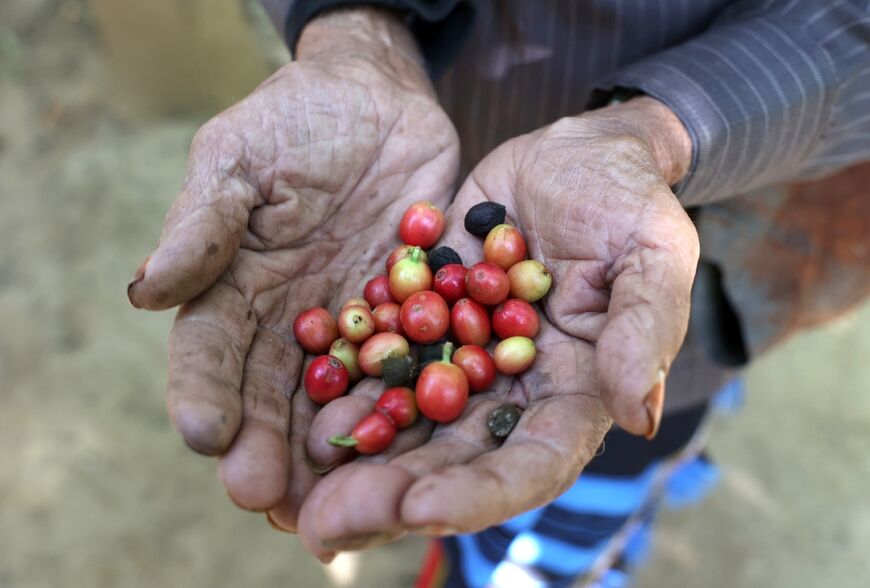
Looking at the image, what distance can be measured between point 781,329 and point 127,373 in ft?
13.5

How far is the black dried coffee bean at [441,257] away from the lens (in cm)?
283

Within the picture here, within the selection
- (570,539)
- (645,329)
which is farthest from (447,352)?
(570,539)

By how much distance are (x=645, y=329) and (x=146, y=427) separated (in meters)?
3.99

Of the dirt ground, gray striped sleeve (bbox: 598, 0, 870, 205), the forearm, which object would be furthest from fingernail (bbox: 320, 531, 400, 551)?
the dirt ground

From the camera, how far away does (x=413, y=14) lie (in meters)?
3.23

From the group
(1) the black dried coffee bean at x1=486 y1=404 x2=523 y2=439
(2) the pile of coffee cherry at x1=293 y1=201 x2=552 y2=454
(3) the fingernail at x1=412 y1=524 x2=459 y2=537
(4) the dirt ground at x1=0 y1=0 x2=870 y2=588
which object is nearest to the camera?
(3) the fingernail at x1=412 y1=524 x2=459 y2=537

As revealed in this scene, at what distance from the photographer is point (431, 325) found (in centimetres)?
265

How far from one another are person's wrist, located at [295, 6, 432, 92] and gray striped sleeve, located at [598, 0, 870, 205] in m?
0.84

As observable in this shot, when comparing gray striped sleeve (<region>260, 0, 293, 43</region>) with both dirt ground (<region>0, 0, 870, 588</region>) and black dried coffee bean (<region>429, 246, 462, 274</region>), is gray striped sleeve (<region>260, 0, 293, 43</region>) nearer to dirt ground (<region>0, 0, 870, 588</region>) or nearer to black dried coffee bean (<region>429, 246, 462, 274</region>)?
black dried coffee bean (<region>429, 246, 462, 274</region>)

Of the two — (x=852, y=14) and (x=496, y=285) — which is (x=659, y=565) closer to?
(x=496, y=285)

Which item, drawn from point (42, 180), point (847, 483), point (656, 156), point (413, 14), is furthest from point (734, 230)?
point (42, 180)

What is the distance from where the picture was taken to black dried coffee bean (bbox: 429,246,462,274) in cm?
283

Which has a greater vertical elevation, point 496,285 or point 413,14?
point 413,14

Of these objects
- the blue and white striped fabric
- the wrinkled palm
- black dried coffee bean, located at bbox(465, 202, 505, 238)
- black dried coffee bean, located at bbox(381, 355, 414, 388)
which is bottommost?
the blue and white striped fabric
